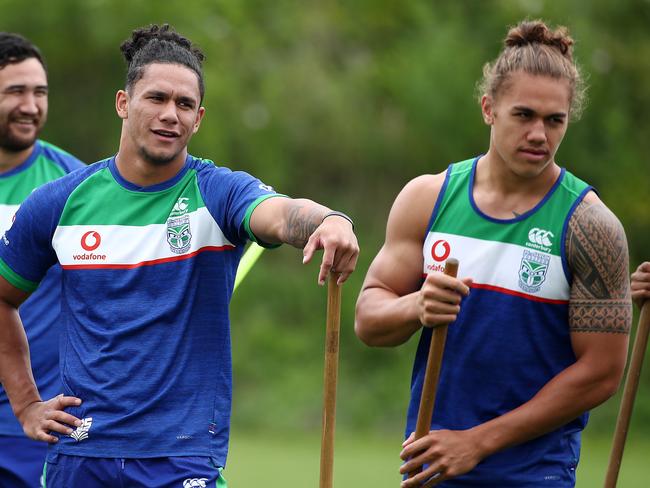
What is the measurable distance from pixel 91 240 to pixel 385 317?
1.23 metres

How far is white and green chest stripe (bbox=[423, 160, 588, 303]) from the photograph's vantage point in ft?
14.8

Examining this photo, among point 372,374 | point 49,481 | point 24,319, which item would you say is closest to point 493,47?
point 372,374

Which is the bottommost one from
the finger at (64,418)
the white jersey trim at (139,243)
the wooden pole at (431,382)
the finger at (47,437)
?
the finger at (47,437)

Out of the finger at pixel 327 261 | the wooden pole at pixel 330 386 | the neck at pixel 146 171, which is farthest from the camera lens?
the neck at pixel 146 171

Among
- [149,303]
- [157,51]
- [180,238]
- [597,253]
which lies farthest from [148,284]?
[597,253]

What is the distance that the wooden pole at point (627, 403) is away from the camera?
17.0ft

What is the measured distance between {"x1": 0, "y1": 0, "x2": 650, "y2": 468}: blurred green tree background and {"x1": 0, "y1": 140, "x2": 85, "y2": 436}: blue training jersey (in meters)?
11.9

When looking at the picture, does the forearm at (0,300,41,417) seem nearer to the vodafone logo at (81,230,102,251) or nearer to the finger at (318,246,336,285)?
the vodafone logo at (81,230,102,251)

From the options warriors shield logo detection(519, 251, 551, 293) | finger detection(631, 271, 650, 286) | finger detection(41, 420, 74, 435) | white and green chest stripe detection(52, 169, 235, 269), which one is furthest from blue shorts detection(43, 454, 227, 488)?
finger detection(631, 271, 650, 286)

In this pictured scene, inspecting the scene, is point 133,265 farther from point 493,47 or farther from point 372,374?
point 493,47

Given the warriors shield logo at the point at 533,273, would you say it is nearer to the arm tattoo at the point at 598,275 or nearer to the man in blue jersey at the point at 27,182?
the arm tattoo at the point at 598,275

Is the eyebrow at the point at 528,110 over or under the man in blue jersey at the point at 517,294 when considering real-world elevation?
over

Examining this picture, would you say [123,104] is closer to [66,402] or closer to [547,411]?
[66,402]

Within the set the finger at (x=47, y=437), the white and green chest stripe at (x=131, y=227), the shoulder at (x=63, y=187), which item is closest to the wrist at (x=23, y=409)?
the finger at (x=47, y=437)
